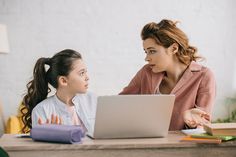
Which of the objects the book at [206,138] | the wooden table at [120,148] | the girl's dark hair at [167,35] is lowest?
the wooden table at [120,148]

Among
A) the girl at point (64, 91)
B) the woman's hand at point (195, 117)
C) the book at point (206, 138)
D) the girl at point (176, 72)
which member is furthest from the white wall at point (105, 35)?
the book at point (206, 138)

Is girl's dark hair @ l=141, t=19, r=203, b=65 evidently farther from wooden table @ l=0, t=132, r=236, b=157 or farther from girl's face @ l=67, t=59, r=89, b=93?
wooden table @ l=0, t=132, r=236, b=157

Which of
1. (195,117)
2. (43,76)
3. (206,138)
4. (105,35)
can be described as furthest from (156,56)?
(105,35)

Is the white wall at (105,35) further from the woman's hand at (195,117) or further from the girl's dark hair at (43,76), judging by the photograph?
the woman's hand at (195,117)

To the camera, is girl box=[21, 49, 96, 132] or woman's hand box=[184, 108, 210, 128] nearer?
woman's hand box=[184, 108, 210, 128]

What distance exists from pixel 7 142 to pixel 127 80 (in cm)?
277

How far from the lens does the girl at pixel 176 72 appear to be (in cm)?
267

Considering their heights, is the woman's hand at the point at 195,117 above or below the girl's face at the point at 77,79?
below

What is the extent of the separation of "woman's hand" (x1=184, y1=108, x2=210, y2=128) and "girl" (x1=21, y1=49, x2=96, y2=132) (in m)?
0.61

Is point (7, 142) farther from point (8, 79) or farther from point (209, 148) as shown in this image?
point (8, 79)

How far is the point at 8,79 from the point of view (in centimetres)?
455

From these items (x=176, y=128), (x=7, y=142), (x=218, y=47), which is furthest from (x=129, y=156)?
(x=218, y=47)

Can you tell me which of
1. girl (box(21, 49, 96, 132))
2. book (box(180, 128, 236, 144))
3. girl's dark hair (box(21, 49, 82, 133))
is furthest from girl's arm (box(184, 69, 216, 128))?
girl's dark hair (box(21, 49, 82, 133))

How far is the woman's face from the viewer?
2.71 meters
